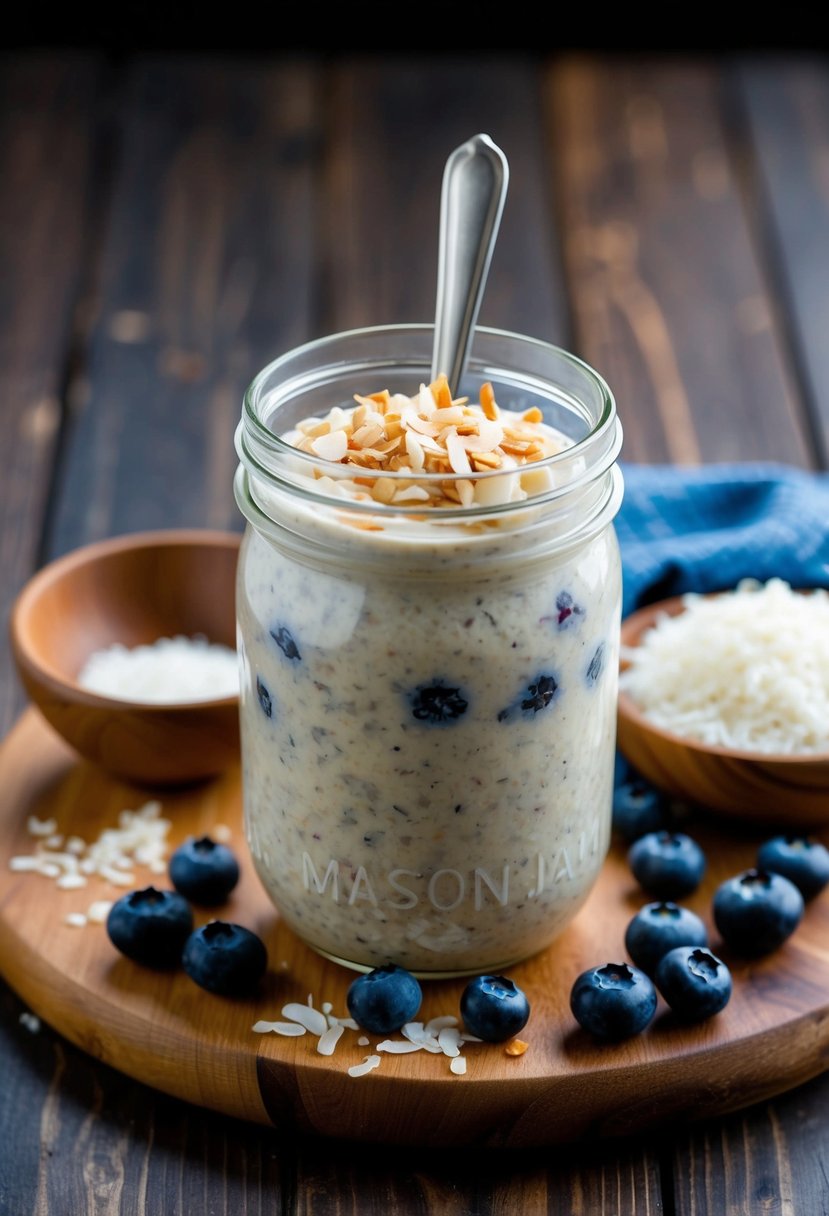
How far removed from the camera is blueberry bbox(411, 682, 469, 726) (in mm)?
1218

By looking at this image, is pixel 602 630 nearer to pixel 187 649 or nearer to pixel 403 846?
pixel 403 846

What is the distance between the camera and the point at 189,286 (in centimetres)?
288

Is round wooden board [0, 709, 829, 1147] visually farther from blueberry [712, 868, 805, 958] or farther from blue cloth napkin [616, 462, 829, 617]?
blue cloth napkin [616, 462, 829, 617]

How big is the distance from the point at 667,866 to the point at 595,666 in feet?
0.99

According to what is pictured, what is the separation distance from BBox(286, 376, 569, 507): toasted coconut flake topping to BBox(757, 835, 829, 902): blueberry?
509 millimetres

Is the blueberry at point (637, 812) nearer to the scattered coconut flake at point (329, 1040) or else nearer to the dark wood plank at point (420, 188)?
the scattered coconut flake at point (329, 1040)

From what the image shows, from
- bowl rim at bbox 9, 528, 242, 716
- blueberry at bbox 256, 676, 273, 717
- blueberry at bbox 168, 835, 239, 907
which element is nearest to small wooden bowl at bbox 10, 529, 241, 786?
bowl rim at bbox 9, 528, 242, 716

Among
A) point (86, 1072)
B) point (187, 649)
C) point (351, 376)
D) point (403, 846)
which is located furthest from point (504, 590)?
point (187, 649)

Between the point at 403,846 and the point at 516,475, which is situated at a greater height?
the point at 516,475

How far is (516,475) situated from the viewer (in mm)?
1207

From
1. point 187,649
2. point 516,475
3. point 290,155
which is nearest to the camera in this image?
point 516,475

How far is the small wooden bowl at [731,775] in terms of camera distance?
1537 mm

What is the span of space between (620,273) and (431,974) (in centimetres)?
186

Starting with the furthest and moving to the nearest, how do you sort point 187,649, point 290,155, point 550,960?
point 290,155, point 187,649, point 550,960
